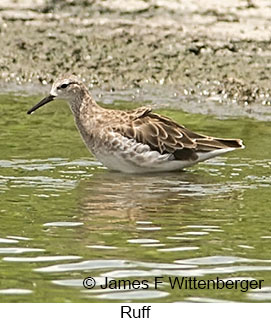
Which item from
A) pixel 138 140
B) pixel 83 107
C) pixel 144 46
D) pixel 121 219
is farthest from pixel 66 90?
pixel 144 46

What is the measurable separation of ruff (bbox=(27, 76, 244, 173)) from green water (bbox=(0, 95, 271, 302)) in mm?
160

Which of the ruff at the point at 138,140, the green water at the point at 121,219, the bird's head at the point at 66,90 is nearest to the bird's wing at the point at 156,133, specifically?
the ruff at the point at 138,140

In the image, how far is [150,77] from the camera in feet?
58.0

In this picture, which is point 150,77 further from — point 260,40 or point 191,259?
point 191,259

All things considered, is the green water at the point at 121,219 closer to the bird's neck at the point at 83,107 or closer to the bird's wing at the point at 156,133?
the bird's wing at the point at 156,133

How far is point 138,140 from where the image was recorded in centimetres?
1316

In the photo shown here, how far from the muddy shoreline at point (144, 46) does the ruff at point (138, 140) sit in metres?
3.27

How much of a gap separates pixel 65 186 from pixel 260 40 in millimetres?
6400

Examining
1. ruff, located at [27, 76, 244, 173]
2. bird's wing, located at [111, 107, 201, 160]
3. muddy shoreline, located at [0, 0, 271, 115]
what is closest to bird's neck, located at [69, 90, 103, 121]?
ruff, located at [27, 76, 244, 173]

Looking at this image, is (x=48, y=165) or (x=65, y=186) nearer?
(x=65, y=186)

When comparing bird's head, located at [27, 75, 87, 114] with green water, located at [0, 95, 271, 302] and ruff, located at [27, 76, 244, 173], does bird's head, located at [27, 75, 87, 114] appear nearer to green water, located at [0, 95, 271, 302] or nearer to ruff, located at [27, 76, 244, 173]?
ruff, located at [27, 76, 244, 173]

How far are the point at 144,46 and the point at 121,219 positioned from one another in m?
7.75

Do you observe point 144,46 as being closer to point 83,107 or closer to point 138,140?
point 83,107
